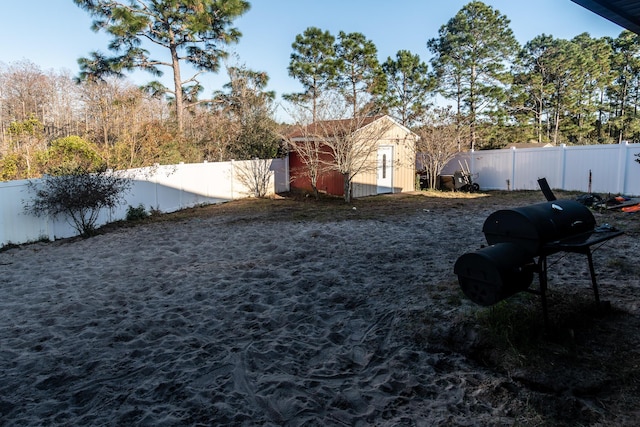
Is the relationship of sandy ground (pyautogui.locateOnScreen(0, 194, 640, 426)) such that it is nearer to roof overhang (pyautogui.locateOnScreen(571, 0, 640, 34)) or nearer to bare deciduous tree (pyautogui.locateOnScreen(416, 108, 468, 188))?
roof overhang (pyautogui.locateOnScreen(571, 0, 640, 34))

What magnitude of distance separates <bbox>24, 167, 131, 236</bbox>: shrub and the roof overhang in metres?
8.33

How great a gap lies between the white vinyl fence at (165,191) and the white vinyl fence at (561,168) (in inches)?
327

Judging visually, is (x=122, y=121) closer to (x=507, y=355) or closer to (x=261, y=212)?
(x=261, y=212)

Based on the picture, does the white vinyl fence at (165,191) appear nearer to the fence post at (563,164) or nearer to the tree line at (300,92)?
the tree line at (300,92)

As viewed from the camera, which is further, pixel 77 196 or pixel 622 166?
pixel 622 166

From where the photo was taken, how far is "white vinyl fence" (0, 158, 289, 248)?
743 cm

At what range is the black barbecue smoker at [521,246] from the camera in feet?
9.80

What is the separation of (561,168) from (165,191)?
13279 mm

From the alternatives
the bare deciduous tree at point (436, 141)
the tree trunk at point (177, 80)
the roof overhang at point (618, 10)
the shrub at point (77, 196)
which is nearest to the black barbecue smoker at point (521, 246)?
the roof overhang at point (618, 10)

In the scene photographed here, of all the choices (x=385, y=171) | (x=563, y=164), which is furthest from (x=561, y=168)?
(x=385, y=171)

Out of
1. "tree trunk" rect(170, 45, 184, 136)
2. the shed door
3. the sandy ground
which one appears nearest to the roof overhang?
the sandy ground

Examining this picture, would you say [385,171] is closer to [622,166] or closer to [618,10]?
[622,166]

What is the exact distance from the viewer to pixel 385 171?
53.2 ft

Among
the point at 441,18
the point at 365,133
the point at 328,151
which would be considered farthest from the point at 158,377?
the point at 441,18
